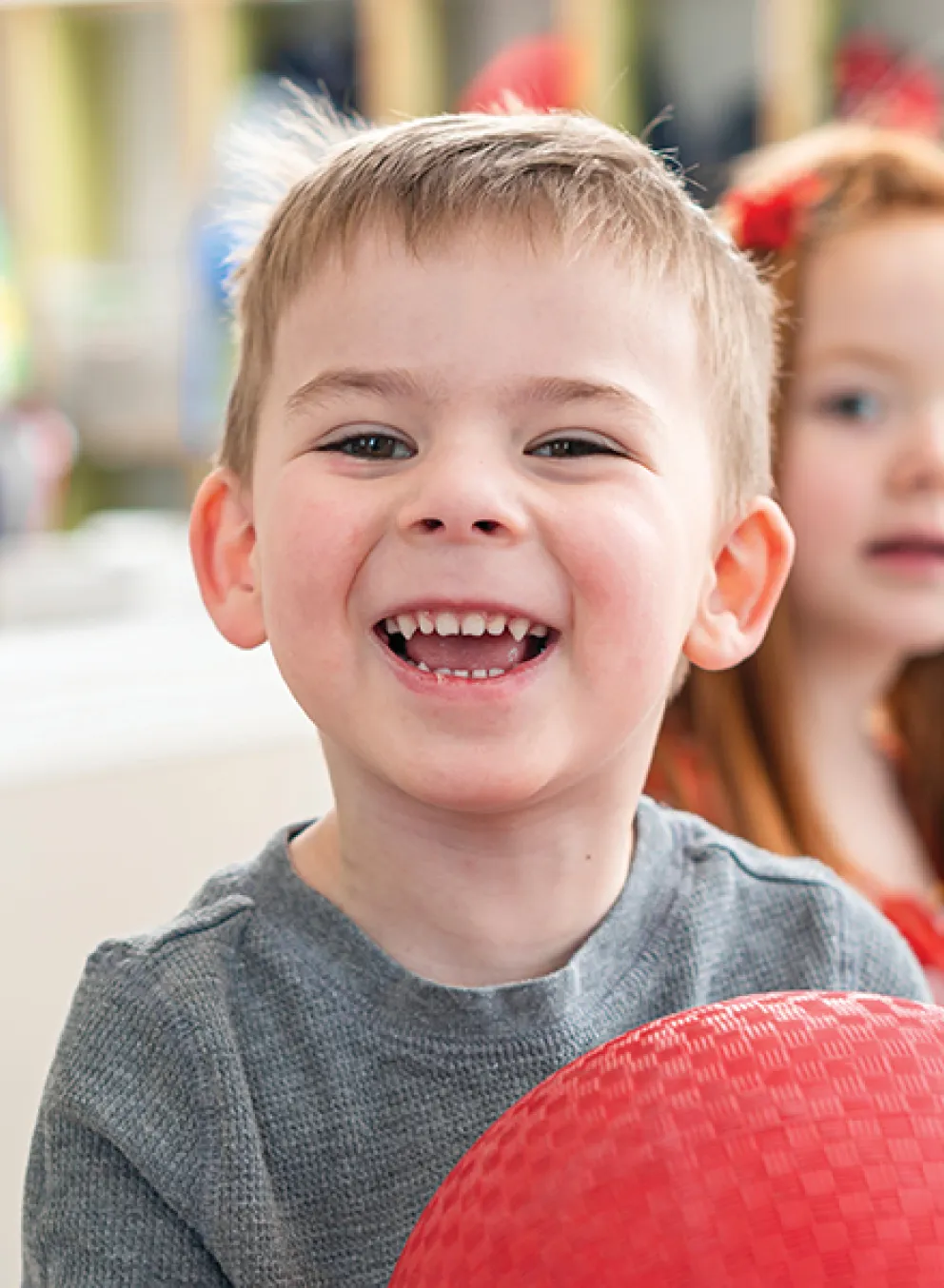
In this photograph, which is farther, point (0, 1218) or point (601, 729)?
point (0, 1218)

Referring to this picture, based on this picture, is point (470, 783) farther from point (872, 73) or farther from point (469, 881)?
point (872, 73)

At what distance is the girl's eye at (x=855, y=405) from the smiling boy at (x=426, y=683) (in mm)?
432

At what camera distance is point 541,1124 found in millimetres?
528

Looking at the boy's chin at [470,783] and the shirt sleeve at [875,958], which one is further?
the shirt sleeve at [875,958]

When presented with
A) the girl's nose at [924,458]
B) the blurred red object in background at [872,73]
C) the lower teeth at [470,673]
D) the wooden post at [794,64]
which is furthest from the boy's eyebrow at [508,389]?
the wooden post at [794,64]

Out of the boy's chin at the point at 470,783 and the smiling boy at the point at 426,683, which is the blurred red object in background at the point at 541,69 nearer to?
the smiling boy at the point at 426,683

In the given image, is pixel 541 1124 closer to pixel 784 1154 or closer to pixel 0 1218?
A: pixel 784 1154

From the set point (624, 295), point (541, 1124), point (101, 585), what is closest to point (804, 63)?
point (101, 585)

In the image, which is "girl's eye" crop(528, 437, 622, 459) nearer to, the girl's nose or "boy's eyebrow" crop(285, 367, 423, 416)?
"boy's eyebrow" crop(285, 367, 423, 416)

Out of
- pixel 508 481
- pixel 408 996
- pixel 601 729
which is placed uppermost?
pixel 508 481

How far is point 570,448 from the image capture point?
2.16ft

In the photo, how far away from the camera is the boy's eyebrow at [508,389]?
633mm

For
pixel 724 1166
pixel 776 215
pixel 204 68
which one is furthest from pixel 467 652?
pixel 204 68

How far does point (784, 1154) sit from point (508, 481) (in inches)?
10.7
